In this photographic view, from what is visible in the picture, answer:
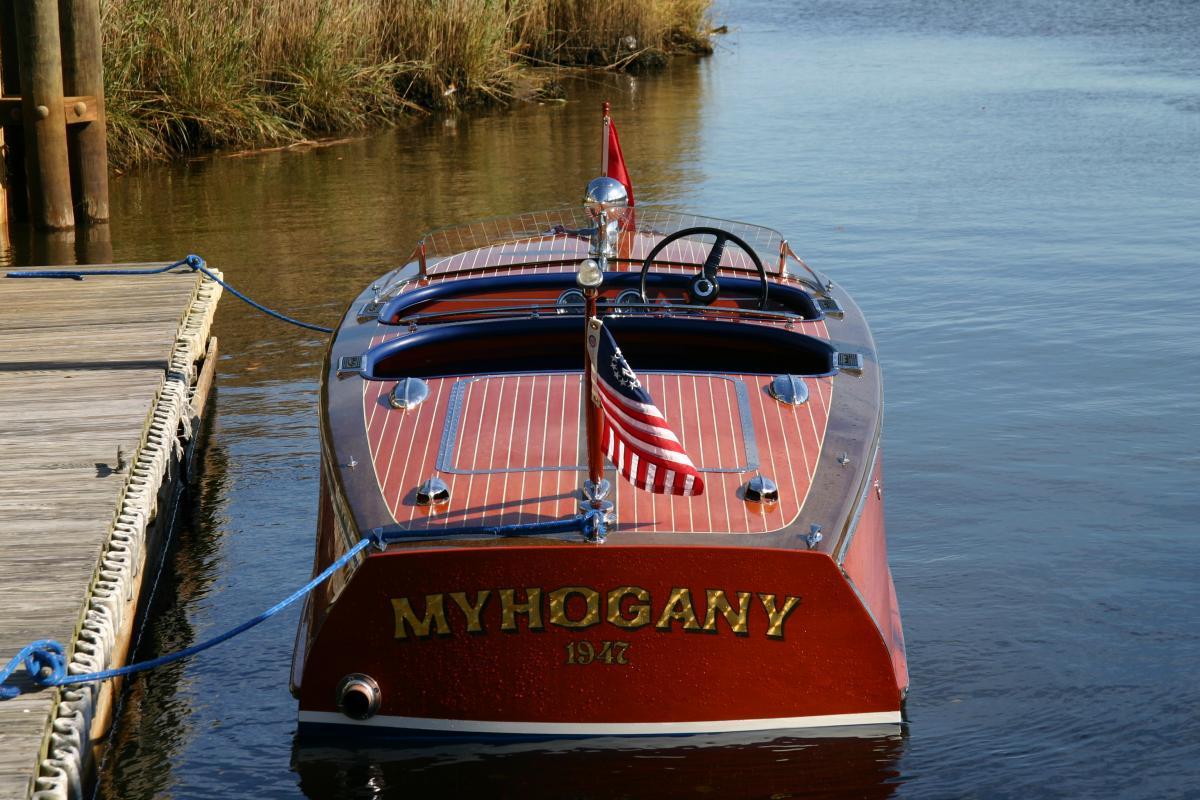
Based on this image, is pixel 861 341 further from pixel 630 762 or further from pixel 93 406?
pixel 93 406

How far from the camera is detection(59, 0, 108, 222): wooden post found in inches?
513

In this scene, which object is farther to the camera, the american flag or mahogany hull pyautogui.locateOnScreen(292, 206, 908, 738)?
mahogany hull pyautogui.locateOnScreen(292, 206, 908, 738)

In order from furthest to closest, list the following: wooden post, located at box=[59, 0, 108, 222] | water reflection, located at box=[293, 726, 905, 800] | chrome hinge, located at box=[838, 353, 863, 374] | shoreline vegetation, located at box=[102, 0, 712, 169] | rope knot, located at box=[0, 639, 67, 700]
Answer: shoreline vegetation, located at box=[102, 0, 712, 169] → wooden post, located at box=[59, 0, 108, 222] → chrome hinge, located at box=[838, 353, 863, 374] → water reflection, located at box=[293, 726, 905, 800] → rope knot, located at box=[0, 639, 67, 700]

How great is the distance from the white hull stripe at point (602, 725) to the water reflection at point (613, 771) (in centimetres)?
16

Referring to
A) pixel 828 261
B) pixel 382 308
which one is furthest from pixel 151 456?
pixel 828 261

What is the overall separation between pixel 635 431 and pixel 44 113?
982 cm

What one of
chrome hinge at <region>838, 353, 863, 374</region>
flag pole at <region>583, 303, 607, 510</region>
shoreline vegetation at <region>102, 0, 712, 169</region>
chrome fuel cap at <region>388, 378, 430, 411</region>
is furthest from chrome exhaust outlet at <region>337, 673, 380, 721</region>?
shoreline vegetation at <region>102, 0, 712, 169</region>

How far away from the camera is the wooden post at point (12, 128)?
43.6 ft

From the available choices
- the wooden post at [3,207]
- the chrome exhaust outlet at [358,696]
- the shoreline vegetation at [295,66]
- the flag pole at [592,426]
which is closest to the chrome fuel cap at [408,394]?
the flag pole at [592,426]

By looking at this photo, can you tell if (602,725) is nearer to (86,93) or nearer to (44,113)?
(44,113)

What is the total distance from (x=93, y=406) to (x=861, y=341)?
364 cm

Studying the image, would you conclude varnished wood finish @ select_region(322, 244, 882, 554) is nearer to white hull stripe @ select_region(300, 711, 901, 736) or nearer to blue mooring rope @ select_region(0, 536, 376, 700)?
blue mooring rope @ select_region(0, 536, 376, 700)

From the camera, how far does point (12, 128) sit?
14078mm

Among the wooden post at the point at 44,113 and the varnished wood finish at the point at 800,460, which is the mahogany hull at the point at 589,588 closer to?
the varnished wood finish at the point at 800,460
